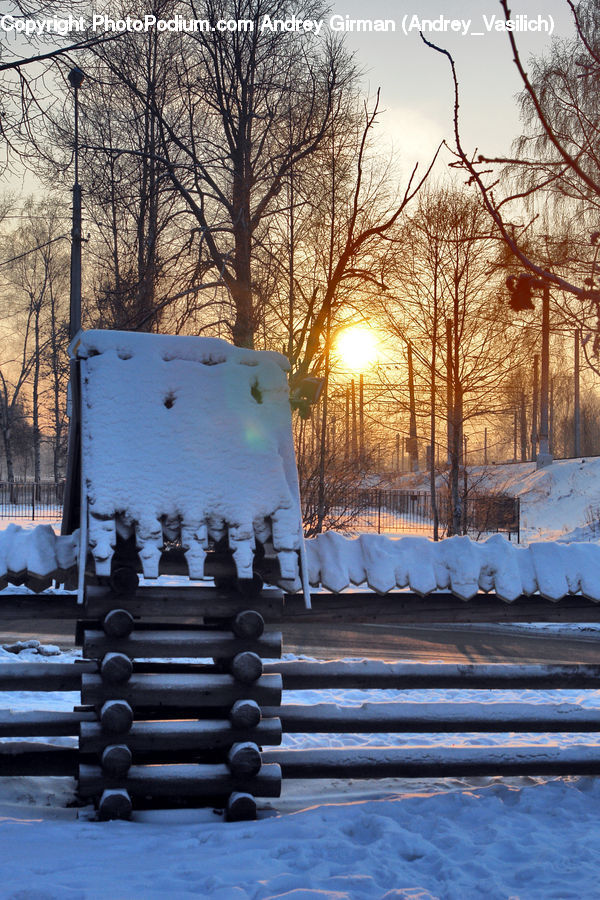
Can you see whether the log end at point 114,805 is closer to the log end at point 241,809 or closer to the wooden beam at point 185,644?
the log end at point 241,809

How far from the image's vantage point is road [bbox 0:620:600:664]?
10195 mm

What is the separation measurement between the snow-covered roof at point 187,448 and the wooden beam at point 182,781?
108 cm

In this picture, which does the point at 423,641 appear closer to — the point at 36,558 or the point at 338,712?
the point at 338,712

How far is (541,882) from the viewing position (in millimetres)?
3373

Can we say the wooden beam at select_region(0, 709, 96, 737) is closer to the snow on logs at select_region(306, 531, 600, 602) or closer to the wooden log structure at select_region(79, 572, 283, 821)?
the wooden log structure at select_region(79, 572, 283, 821)

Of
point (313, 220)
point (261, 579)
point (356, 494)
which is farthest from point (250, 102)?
point (261, 579)

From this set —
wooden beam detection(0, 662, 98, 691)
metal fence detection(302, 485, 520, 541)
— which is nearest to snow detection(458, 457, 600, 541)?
metal fence detection(302, 485, 520, 541)

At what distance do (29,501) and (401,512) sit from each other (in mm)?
17770

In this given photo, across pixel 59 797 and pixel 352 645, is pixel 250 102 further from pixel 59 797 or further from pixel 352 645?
pixel 59 797

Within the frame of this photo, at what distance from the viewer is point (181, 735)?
4.14 metres

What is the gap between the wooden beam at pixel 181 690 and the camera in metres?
4.09

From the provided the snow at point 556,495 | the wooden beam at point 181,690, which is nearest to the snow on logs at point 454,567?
the wooden beam at point 181,690

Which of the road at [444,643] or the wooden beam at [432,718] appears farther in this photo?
the road at [444,643]

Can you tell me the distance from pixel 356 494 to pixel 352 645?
5.83m
